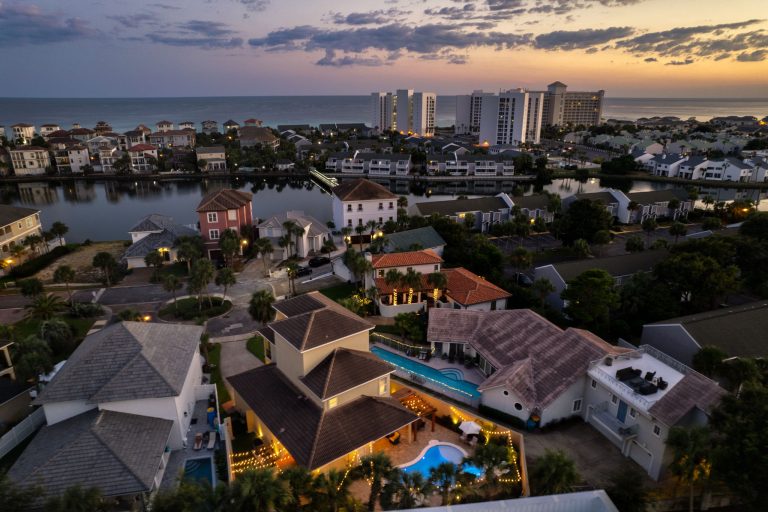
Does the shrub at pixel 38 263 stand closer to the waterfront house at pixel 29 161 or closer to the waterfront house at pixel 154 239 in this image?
the waterfront house at pixel 154 239

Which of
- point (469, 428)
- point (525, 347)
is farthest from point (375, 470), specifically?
point (525, 347)

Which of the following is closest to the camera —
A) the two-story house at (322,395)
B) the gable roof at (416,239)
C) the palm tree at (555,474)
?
the palm tree at (555,474)

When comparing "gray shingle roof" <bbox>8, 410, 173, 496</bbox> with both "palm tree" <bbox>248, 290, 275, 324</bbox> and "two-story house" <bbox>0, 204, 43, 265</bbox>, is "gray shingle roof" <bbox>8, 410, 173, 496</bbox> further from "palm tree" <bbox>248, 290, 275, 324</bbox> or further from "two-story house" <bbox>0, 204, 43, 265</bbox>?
"two-story house" <bbox>0, 204, 43, 265</bbox>

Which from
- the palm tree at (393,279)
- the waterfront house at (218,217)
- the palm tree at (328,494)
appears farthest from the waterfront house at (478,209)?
the palm tree at (328,494)

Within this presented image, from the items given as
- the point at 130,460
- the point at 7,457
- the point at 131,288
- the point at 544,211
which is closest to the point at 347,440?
the point at 130,460

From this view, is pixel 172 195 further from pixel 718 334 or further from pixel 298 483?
pixel 718 334

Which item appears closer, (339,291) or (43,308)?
(43,308)
